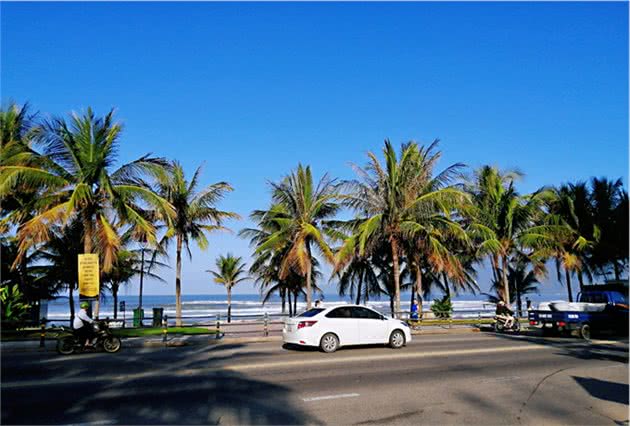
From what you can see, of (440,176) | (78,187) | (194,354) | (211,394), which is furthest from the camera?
(440,176)

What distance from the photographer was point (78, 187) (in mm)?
21500

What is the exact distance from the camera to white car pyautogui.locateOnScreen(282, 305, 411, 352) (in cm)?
1734

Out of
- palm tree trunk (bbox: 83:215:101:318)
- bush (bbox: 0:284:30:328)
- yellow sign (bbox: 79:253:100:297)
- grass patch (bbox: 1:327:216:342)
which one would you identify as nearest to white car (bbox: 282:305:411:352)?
grass patch (bbox: 1:327:216:342)

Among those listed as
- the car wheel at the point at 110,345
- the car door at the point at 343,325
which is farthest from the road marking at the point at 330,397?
the car wheel at the point at 110,345

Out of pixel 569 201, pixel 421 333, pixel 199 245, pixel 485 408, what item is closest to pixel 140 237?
pixel 199 245

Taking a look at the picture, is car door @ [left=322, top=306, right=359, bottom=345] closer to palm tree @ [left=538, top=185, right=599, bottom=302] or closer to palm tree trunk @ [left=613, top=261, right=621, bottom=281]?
palm tree @ [left=538, top=185, right=599, bottom=302]

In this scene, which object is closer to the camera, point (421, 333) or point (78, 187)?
point (78, 187)

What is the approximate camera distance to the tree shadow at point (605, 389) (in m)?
Result: 10.3

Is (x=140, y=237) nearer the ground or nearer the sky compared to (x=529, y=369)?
nearer the sky

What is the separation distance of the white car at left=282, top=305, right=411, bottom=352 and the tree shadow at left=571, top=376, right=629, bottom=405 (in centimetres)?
699

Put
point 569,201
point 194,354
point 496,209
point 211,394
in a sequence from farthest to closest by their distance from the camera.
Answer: point 569,201 < point 496,209 < point 194,354 < point 211,394

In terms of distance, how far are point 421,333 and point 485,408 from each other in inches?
697

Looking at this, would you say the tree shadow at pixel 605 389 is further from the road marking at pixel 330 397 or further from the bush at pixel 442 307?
the bush at pixel 442 307

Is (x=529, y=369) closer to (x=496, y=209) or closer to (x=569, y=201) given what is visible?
(x=496, y=209)
